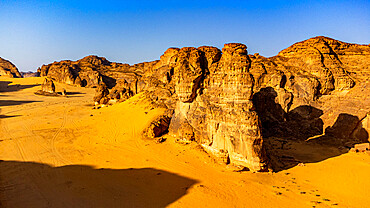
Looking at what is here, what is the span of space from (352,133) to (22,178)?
25.3m

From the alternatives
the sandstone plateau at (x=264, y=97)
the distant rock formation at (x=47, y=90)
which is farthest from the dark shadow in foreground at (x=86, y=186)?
the distant rock formation at (x=47, y=90)

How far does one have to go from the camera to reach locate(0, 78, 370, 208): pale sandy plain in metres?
8.81

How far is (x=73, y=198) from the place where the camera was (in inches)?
349

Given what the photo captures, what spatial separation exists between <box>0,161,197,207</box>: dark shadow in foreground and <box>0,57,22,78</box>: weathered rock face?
91684 mm

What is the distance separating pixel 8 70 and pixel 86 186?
101933 mm

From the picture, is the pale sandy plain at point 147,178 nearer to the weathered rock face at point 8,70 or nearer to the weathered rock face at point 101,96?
the weathered rock face at point 101,96

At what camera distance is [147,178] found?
35.0ft

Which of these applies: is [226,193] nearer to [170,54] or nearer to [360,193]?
[360,193]

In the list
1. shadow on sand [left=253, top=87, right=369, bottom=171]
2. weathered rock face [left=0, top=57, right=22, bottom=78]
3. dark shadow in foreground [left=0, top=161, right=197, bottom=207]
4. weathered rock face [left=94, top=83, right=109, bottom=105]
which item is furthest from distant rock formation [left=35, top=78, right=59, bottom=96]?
shadow on sand [left=253, top=87, right=369, bottom=171]

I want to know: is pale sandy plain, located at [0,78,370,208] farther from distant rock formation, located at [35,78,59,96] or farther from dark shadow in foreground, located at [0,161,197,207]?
distant rock formation, located at [35,78,59,96]

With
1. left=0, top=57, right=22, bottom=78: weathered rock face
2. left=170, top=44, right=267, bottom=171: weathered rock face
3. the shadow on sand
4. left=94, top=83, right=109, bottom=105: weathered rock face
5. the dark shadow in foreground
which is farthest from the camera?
left=0, top=57, right=22, bottom=78: weathered rock face

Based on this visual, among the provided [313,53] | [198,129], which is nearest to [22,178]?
[198,129]

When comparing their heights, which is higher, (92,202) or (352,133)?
(352,133)

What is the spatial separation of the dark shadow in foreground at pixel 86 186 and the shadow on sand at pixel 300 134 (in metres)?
7.06
